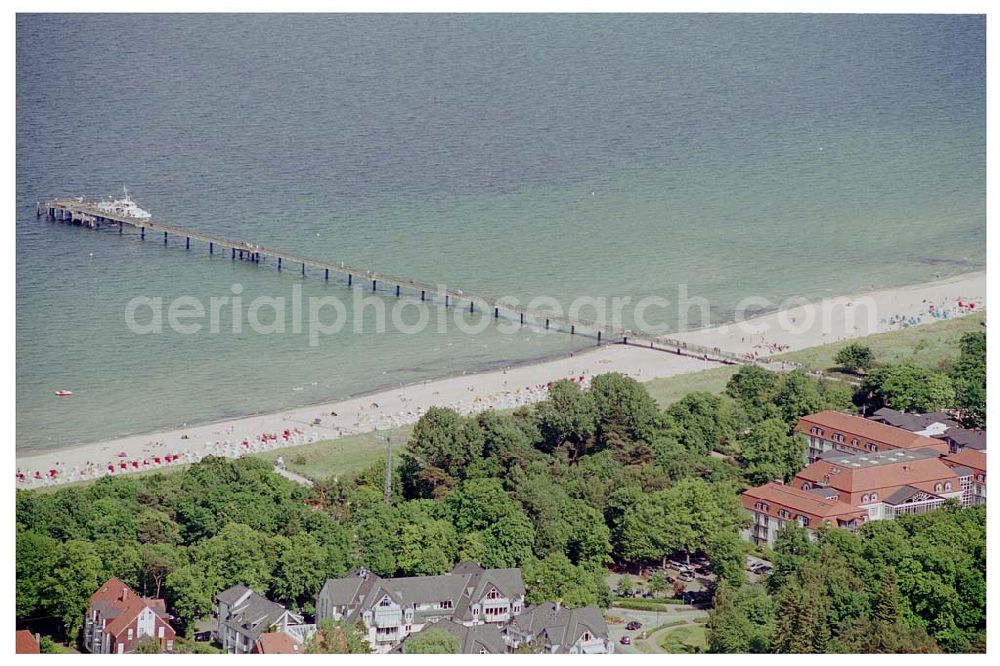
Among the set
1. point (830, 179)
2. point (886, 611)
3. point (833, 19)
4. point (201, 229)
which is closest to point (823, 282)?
point (830, 179)

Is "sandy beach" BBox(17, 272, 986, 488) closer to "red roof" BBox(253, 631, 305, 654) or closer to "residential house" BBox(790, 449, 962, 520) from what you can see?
"residential house" BBox(790, 449, 962, 520)

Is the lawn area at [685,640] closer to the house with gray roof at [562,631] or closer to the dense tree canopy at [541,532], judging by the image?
the dense tree canopy at [541,532]

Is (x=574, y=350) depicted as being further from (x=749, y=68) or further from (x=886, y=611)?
(x=886, y=611)

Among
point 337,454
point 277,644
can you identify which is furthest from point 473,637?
point 337,454

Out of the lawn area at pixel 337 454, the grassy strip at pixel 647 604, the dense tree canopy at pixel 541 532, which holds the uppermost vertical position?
the lawn area at pixel 337 454

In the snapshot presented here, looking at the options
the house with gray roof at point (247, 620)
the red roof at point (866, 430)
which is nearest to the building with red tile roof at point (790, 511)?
the red roof at point (866, 430)

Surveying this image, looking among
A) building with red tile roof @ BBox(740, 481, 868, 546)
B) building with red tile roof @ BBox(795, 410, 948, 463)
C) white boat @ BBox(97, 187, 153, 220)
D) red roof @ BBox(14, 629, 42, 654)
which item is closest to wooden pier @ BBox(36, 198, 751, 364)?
white boat @ BBox(97, 187, 153, 220)
